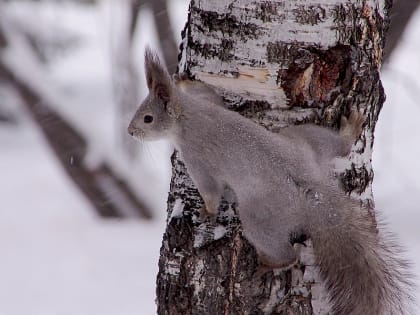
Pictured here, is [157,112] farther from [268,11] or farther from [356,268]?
[356,268]

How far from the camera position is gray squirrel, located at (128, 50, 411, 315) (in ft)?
5.91

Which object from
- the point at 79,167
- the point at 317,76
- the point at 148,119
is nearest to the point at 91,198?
the point at 79,167

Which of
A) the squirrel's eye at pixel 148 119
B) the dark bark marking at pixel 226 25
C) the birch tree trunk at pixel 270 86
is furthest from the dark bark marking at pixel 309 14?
the squirrel's eye at pixel 148 119

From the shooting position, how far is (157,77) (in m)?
1.82

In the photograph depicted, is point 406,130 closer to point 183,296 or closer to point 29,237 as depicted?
point 29,237

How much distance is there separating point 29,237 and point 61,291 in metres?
1.31

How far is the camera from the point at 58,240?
206 inches

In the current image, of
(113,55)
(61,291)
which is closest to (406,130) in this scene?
(113,55)

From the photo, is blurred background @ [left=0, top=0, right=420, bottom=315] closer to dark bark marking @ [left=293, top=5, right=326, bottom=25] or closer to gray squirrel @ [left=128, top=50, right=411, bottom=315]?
gray squirrel @ [left=128, top=50, right=411, bottom=315]

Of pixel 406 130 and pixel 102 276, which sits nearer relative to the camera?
pixel 102 276

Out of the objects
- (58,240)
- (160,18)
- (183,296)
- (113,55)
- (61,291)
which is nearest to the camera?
(183,296)

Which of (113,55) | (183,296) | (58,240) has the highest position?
(113,55)

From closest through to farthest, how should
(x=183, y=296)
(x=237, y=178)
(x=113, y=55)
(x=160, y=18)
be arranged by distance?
(x=237, y=178), (x=183, y=296), (x=160, y=18), (x=113, y=55)

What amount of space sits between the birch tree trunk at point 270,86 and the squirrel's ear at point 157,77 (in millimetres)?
157
